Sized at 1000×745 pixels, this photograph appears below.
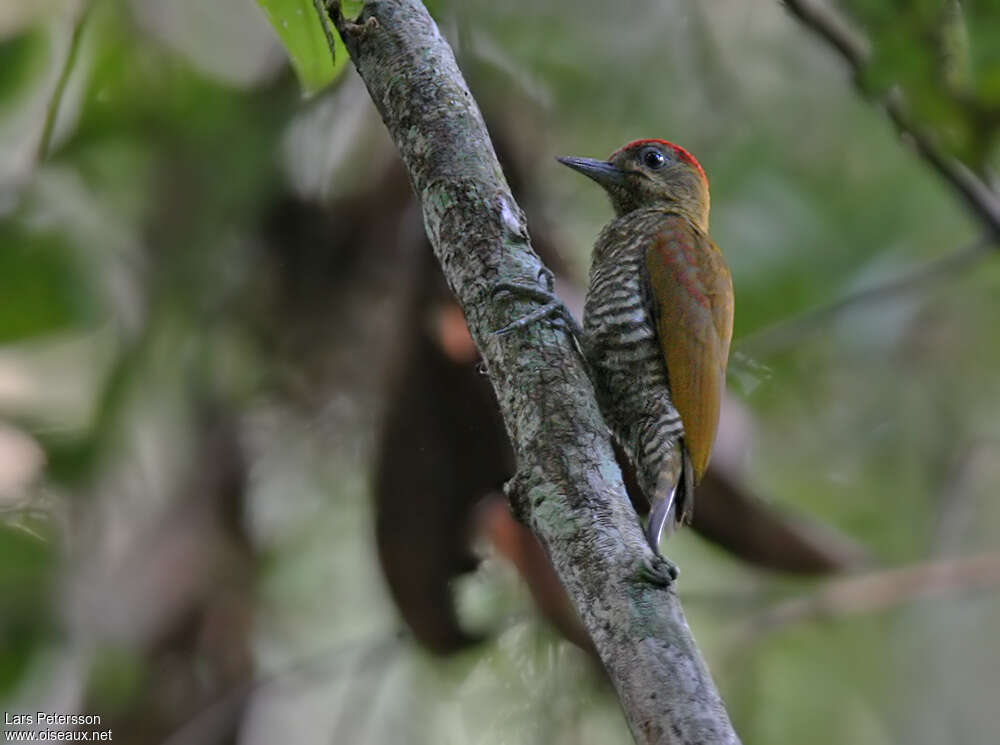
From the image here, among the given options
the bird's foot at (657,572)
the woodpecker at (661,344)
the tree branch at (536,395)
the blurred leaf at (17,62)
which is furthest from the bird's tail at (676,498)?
the blurred leaf at (17,62)

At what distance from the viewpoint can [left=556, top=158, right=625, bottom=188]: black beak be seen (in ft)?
10.5

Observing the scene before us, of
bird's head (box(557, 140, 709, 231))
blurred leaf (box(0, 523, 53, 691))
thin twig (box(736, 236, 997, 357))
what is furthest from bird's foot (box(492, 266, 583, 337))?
blurred leaf (box(0, 523, 53, 691))

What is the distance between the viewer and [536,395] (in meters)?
1.66

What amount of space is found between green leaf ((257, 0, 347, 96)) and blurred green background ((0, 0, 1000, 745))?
15 mm

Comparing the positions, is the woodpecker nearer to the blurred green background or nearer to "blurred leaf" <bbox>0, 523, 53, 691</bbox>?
the blurred green background

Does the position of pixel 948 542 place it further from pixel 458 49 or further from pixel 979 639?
pixel 458 49

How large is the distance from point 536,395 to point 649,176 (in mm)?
1883

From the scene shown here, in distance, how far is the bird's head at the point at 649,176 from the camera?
11.1 feet

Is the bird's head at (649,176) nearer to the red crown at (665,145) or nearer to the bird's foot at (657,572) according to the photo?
the red crown at (665,145)

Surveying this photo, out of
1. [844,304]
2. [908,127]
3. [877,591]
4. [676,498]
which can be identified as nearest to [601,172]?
[844,304]

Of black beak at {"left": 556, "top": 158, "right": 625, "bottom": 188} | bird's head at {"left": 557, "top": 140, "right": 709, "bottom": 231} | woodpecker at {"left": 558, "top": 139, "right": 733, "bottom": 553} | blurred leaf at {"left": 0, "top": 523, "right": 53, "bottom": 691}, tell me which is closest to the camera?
woodpecker at {"left": 558, "top": 139, "right": 733, "bottom": 553}

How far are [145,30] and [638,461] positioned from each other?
2.35m

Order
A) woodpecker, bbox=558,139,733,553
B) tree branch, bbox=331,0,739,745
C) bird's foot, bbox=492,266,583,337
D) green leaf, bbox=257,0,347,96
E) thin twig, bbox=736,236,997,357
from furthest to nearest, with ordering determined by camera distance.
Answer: thin twig, bbox=736,236,997,357
woodpecker, bbox=558,139,733,553
green leaf, bbox=257,0,347,96
bird's foot, bbox=492,266,583,337
tree branch, bbox=331,0,739,745

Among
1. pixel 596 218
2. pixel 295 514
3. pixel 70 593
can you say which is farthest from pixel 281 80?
pixel 70 593
